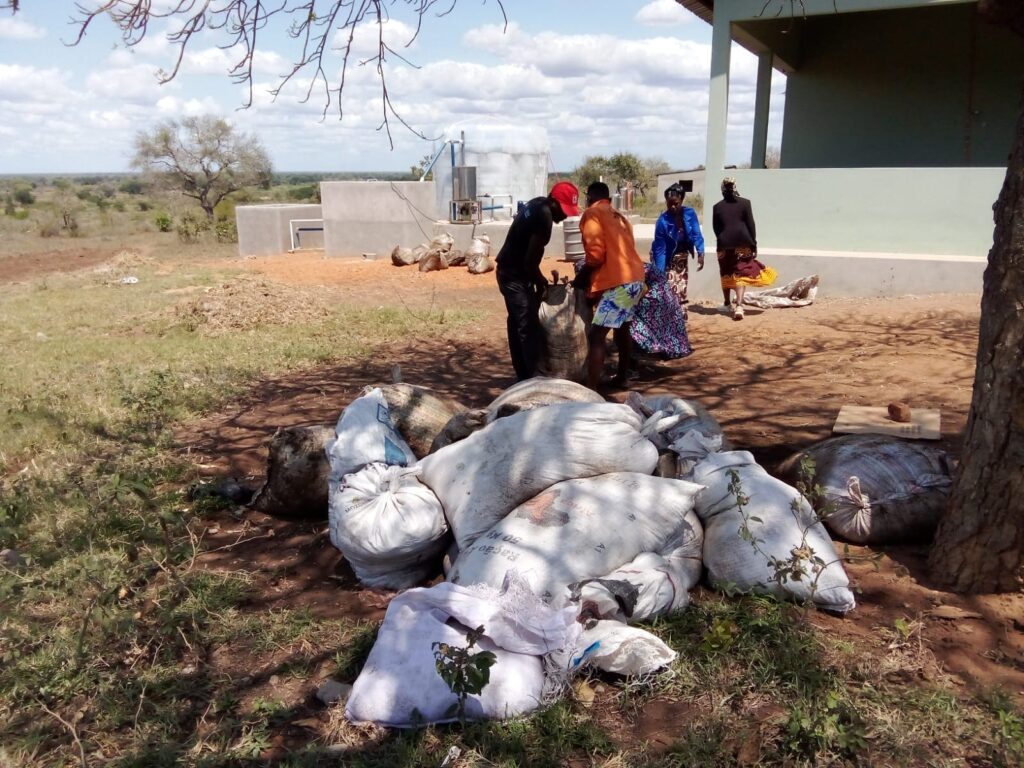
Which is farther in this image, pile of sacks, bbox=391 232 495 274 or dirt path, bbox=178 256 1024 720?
pile of sacks, bbox=391 232 495 274

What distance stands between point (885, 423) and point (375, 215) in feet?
44.2

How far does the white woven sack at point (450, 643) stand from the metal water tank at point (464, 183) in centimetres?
1687

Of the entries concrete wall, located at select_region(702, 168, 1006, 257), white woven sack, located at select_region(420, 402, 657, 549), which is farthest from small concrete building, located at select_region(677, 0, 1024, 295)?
white woven sack, located at select_region(420, 402, 657, 549)

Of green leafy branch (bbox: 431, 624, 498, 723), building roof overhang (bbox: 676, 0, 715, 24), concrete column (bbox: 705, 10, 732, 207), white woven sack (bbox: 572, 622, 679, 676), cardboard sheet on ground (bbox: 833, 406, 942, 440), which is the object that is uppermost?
building roof overhang (bbox: 676, 0, 715, 24)

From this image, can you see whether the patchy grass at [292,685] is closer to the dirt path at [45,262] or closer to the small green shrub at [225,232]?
the dirt path at [45,262]

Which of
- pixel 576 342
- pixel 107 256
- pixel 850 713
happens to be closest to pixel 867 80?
pixel 576 342

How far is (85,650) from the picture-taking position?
8.55 feet

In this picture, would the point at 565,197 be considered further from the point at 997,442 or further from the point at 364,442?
the point at 997,442

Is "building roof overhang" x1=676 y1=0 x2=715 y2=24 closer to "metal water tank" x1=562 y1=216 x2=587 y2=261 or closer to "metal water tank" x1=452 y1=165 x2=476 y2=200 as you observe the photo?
"metal water tank" x1=562 y1=216 x2=587 y2=261

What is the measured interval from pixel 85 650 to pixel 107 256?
704 inches

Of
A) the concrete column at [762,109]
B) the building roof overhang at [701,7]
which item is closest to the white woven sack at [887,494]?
the building roof overhang at [701,7]

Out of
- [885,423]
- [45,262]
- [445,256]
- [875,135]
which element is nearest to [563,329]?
[885,423]

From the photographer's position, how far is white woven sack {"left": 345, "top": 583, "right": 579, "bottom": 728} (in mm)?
2195

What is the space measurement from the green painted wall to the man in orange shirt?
522 cm
